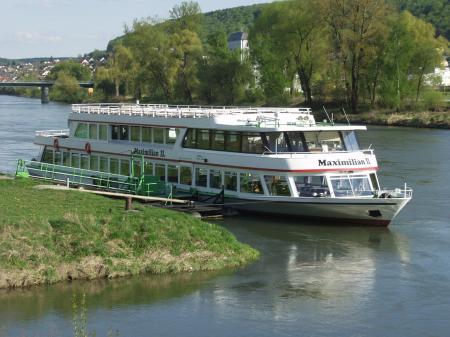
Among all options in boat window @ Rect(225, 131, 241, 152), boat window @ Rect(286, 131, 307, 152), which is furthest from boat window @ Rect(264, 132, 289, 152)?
boat window @ Rect(225, 131, 241, 152)

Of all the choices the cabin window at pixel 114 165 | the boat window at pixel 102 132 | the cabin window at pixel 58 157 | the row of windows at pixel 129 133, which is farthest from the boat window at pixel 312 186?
the cabin window at pixel 58 157

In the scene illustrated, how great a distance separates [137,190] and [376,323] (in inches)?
710

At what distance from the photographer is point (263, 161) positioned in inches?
1259

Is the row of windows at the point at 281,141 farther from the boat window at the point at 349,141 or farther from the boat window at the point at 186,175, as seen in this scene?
the boat window at the point at 186,175

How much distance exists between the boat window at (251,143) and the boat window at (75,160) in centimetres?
1242

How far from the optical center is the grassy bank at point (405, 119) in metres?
83.8

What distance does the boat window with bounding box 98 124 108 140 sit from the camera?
133 ft

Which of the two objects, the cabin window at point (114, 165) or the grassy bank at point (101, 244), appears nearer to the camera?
the grassy bank at point (101, 244)

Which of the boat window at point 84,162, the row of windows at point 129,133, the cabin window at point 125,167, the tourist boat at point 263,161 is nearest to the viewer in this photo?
the tourist boat at point 263,161

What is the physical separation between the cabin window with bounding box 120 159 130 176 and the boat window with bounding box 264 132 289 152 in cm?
909

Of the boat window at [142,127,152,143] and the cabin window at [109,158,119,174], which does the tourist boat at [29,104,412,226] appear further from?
the cabin window at [109,158,119,174]

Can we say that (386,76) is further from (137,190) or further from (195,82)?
(137,190)

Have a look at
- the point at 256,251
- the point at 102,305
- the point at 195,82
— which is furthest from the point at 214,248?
the point at 195,82

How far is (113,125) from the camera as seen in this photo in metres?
40.0
